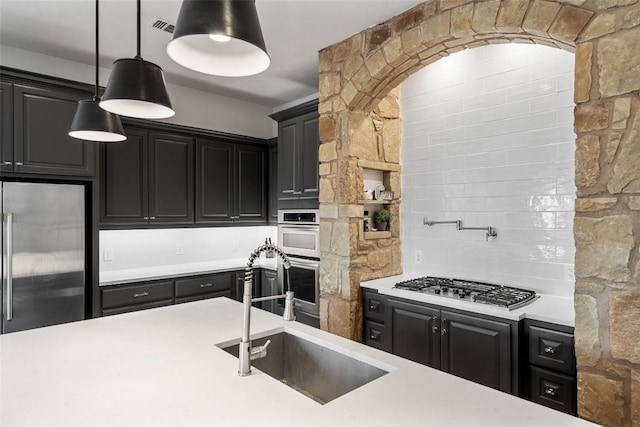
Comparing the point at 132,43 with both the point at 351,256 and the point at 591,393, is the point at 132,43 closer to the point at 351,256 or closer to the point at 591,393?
the point at 351,256

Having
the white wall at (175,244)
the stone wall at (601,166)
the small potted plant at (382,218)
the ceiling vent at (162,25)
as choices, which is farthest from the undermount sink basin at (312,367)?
the white wall at (175,244)

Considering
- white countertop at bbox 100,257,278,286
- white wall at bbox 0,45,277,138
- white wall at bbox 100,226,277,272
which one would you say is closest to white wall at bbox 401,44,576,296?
white countertop at bbox 100,257,278,286

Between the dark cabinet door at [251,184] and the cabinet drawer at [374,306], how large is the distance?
206 cm

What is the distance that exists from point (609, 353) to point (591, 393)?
0.23 m

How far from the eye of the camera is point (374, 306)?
3.04m

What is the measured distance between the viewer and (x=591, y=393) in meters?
1.81

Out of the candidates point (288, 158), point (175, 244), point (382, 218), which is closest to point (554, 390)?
point (382, 218)

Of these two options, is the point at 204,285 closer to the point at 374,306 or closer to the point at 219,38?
the point at 374,306

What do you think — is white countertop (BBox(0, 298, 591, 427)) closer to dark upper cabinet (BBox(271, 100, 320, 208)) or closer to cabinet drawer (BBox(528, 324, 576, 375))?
cabinet drawer (BBox(528, 324, 576, 375))

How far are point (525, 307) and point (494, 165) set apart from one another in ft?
3.73

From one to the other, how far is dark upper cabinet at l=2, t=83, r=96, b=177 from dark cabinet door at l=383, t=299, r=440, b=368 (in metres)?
2.83

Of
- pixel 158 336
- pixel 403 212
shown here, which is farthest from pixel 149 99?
pixel 403 212

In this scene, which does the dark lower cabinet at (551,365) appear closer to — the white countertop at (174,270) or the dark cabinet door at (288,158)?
the dark cabinet door at (288,158)

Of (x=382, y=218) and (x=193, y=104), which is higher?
(x=193, y=104)
